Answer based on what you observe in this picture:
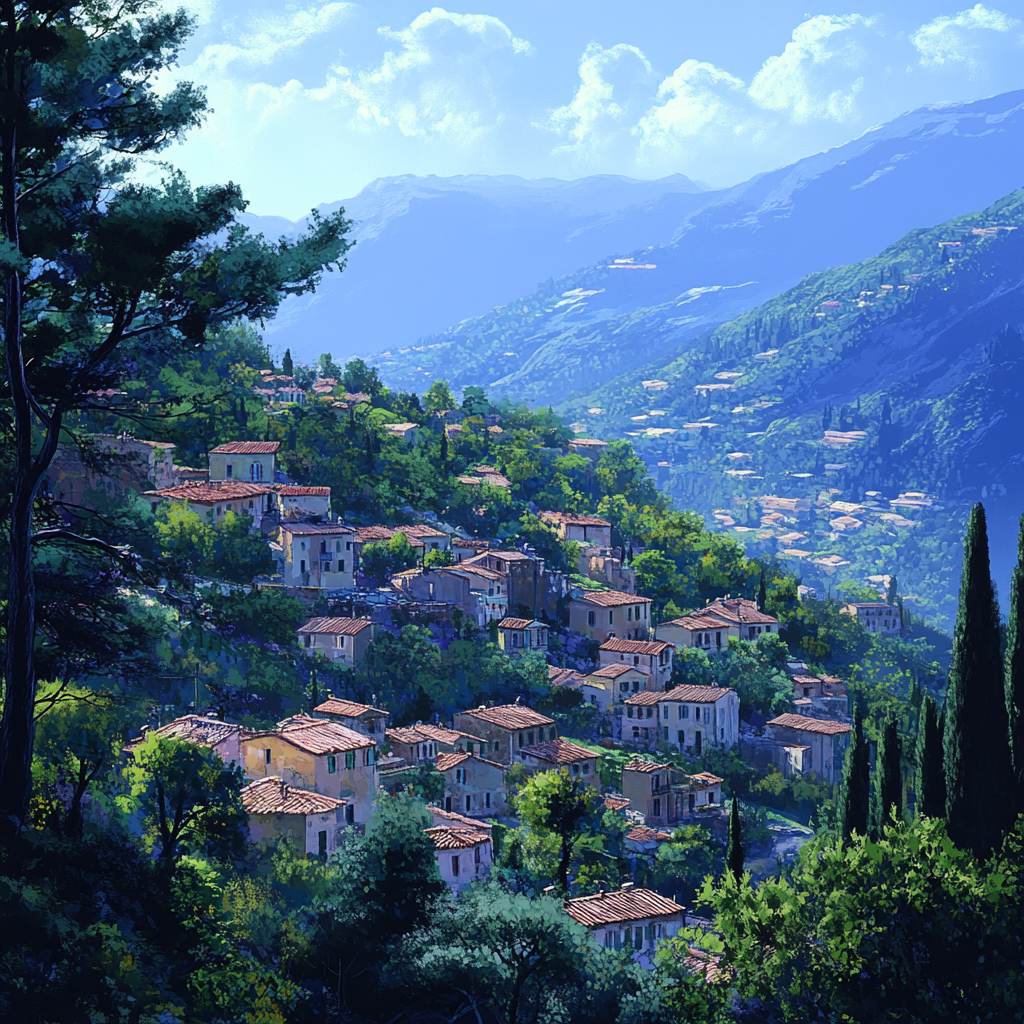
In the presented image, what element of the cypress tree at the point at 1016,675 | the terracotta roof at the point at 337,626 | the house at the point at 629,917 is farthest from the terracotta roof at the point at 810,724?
the cypress tree at the point at 1016,675

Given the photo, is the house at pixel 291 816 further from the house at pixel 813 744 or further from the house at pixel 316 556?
the house at pixel 813 744

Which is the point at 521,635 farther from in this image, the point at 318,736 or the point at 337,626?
the point at 318,736

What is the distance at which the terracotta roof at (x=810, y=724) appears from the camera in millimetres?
81188

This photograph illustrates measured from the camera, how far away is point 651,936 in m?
48.5


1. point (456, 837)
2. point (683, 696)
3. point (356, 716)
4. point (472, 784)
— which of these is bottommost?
point (472, 784)

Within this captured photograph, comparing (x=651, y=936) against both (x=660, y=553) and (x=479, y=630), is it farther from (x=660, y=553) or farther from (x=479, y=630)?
(x=660, y=553)

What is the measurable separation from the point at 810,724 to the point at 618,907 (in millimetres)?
37698

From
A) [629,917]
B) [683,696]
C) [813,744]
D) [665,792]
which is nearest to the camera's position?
[629,917]

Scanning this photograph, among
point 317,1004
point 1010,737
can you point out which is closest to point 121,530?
point 317,1004

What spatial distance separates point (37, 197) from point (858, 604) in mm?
138655

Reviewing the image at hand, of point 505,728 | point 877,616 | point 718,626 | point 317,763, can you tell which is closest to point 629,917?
point 317,763

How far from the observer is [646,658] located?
82.8m

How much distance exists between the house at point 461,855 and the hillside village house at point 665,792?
1952cm

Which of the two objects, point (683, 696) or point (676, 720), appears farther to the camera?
point (683, 696)
